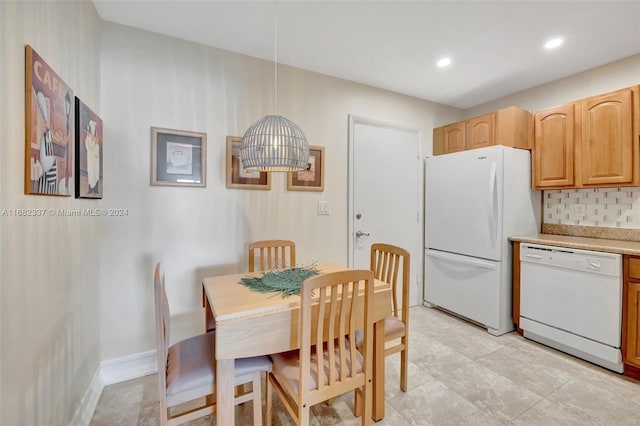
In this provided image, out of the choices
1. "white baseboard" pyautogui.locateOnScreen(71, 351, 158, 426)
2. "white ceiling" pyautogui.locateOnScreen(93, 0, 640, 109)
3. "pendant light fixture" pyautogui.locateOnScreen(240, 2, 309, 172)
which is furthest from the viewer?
"white ceiling" pyautogui.locateOnScreen(93, 0, 640, 109)

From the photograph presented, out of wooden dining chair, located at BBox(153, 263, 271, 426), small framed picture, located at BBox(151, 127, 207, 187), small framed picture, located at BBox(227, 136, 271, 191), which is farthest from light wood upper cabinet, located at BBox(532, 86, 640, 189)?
small framed picture, located at BBox(151, 127, 207, 187)

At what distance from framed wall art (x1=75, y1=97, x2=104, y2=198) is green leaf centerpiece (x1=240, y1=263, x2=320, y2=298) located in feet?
3.42

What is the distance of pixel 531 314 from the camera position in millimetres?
2523

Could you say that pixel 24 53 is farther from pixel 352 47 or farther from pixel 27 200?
pixel 352 47

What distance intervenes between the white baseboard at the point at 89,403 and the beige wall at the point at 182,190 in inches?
7.3

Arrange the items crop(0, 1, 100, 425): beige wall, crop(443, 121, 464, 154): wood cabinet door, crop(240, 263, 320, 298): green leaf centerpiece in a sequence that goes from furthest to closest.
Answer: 1. crop(443, 121, 464, 154): wood cabinet door
2. crop(240, 263, 320, 298): green leaf centerpiece
3. crop(0, 1, 100, 425): beige wall

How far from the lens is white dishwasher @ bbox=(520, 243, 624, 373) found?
2047 mm

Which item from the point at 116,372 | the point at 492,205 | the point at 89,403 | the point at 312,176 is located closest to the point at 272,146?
the point at 312,176

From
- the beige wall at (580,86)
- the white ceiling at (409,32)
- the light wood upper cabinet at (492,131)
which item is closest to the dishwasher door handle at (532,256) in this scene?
the light wood upper cabinet at (492,131)

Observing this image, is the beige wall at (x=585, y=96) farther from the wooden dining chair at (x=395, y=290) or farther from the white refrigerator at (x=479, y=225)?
the wooden dining chair at (x=395, y=290)

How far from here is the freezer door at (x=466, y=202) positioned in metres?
2.63

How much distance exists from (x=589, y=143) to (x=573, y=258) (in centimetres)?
104

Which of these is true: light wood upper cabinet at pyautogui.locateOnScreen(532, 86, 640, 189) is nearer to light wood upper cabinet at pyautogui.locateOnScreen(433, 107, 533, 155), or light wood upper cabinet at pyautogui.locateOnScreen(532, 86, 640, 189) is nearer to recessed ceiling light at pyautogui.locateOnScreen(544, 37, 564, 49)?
light wood upper cabinet at pyautogui.locateOnScreen(433, 107, 533, 155)

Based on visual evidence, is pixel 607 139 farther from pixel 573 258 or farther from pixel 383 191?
pixel 383 191
